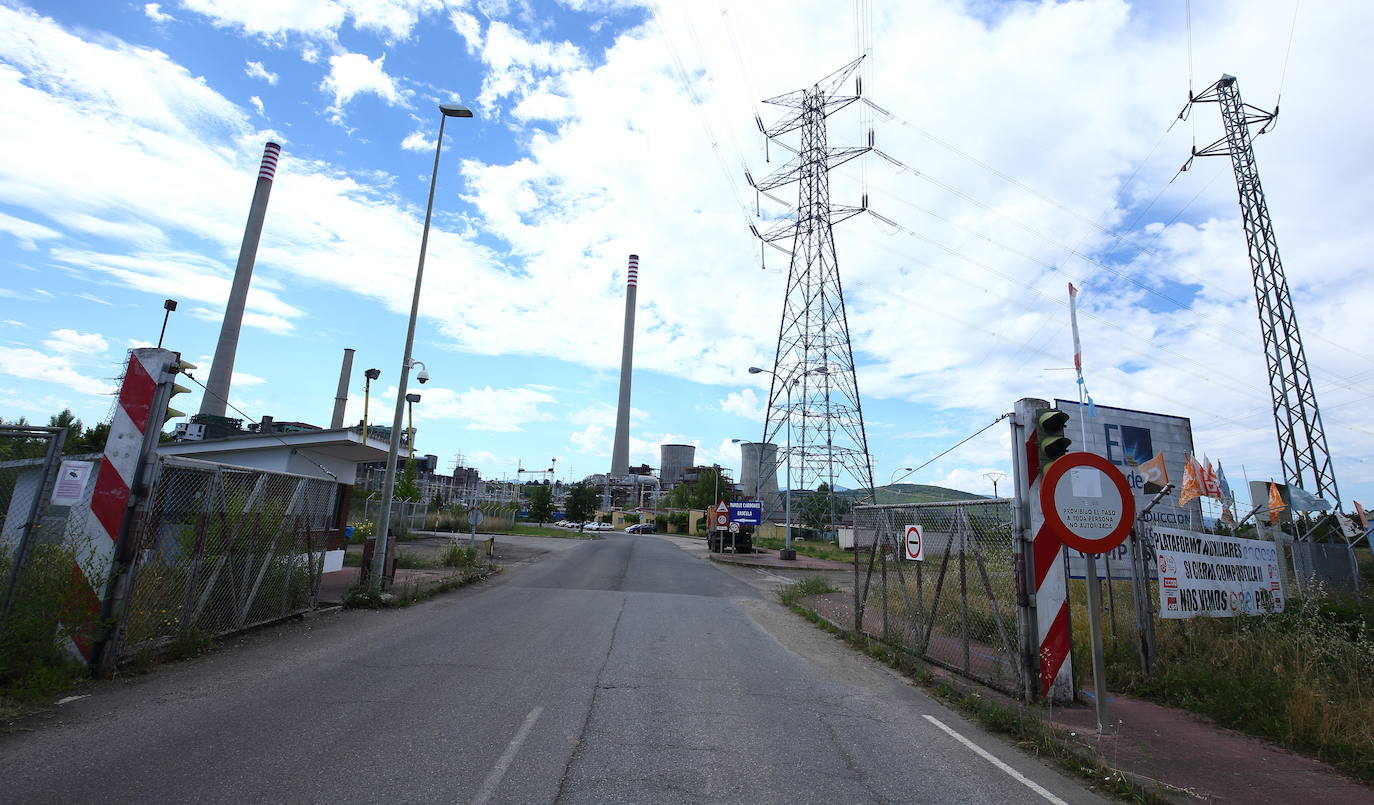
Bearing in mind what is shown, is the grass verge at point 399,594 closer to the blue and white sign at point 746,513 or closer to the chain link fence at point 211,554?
the chain link fence at point 211,554

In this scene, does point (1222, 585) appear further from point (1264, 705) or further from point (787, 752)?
point (787, 752)

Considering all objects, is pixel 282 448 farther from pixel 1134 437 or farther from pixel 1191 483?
pixel 1134 437

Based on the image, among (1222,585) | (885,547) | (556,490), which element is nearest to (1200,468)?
(1222,585)

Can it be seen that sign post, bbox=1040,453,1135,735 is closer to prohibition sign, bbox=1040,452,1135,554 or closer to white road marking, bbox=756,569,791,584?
prohibition sign, bbox=1040,452,1135,554

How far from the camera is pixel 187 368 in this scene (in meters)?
7.63

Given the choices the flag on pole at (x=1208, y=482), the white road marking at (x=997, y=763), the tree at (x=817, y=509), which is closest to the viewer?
the white road marking at (x=997, y=763)

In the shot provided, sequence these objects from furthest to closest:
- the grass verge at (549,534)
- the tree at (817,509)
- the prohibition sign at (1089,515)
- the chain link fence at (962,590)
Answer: the tree at (817,509) → the grass verge at (549,534) → the chain link fence at (962,590) → the prohibition sign at (1089,515)

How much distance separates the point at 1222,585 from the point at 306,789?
34.1 feet

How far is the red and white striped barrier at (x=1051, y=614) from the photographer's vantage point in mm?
7141

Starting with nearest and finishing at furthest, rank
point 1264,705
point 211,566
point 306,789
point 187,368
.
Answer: point 306,789 < point 1264,705 < point 187,368 < point 211,566

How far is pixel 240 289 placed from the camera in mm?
57188

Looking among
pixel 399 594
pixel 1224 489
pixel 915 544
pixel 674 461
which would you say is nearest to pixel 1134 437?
pixel 1224 489

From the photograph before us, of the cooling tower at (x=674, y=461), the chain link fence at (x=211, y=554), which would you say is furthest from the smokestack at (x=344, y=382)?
the cooling tower at (x=674, y=461)

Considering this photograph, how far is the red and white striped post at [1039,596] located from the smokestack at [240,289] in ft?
210
